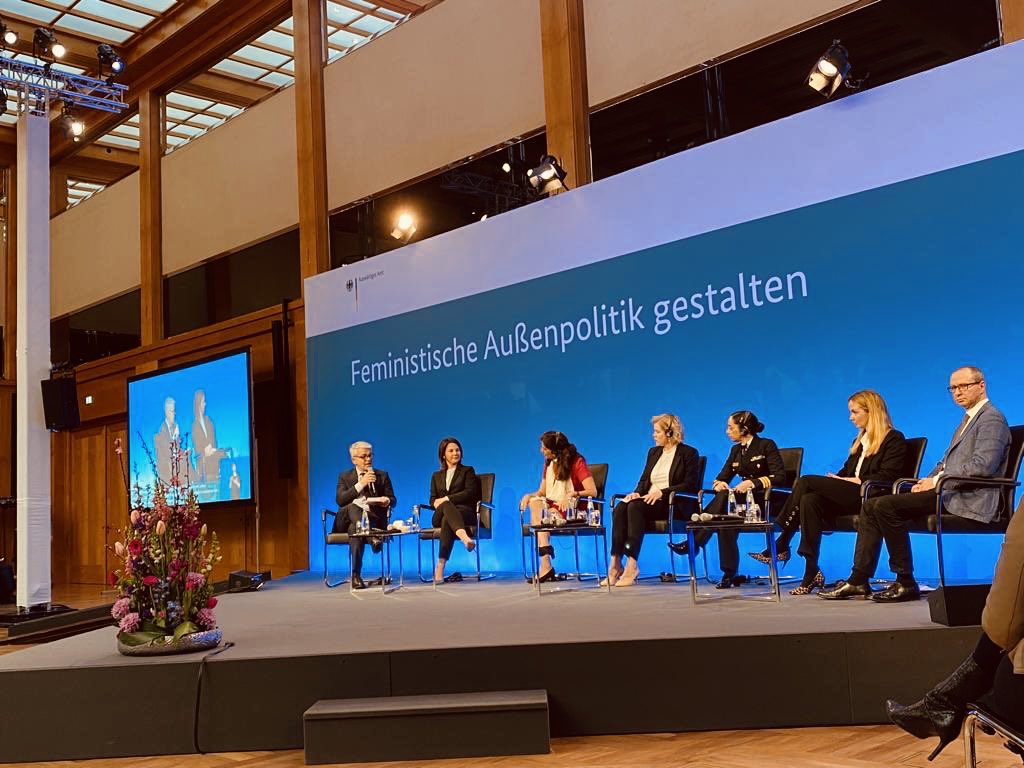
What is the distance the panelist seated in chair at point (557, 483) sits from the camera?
5.92 m

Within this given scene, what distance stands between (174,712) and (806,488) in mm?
2881

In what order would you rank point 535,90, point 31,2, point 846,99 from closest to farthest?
point 846,99 < point 535,90 < point 31,2

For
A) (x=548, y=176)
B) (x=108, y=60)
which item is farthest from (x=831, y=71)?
(x=108, y=60)

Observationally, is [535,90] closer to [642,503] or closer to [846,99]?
[846,99]

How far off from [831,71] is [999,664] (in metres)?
3.95

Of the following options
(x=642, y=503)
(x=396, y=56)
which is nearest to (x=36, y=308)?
(x=396, y=56)

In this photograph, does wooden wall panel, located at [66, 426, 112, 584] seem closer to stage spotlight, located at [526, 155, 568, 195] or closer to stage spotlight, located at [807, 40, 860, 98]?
stage spotlight, located at [526, 155, 568, 195]

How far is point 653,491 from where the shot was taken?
17.5 ft

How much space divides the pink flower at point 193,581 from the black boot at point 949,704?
2595mm

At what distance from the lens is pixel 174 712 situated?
346cm

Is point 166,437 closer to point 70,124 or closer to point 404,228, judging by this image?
point 70,124

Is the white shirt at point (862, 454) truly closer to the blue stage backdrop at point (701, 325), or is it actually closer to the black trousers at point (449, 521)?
the blue stage backdrop at point (701, 325)

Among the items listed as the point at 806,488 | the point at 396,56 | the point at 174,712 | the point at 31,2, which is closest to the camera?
the point at 174,712

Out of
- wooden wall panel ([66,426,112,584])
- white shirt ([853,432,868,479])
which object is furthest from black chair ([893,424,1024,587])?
wooden wall panel ([66,426,112,584])
